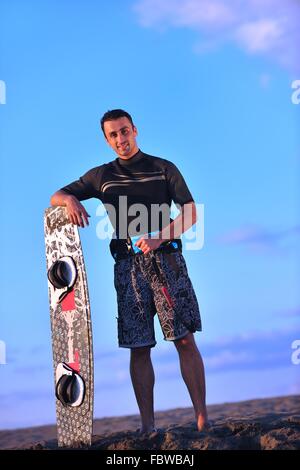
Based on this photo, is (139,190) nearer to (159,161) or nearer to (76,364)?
(159,161)

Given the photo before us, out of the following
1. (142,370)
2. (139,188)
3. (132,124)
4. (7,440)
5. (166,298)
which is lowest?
(7,440)

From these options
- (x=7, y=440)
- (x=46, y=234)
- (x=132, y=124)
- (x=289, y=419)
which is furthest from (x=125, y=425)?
(x=132, y=124)

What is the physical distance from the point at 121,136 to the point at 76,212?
69 centimetres

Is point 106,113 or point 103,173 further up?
point 106,113

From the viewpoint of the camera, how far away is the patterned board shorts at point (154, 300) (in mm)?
5441

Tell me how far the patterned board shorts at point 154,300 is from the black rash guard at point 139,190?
25 centimetres

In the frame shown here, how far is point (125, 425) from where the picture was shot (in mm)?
8977

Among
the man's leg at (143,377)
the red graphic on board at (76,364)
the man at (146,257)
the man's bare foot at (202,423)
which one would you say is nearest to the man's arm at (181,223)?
the man at (146,257)

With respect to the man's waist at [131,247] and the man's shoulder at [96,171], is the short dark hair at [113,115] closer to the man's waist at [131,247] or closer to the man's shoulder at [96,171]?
the man's shoulder at [96,171]

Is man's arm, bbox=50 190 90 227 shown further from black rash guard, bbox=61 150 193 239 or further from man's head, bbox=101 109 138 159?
man's head, bbox=101 109 138 159

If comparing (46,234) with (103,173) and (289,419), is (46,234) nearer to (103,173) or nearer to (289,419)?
(103,173)

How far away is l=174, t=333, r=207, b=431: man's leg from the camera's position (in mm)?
5430

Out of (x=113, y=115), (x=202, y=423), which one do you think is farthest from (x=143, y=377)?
(x=113, y=115)

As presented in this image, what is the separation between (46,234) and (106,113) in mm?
1142
